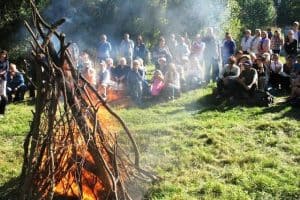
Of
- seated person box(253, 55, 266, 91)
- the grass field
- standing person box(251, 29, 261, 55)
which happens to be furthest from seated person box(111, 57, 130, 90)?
standing person box(251, 29, 261, 55)

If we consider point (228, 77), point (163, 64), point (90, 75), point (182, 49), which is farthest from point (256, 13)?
point (90, 75)

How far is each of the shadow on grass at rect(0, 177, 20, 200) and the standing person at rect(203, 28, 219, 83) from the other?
328 inches

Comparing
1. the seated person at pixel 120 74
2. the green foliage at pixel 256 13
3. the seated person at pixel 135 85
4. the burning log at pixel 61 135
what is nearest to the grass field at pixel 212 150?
the seated person at pixel 135 85

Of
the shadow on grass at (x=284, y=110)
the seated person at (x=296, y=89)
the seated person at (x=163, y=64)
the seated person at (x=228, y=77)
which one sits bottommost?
the shadow on grass at (x=284, y=110)

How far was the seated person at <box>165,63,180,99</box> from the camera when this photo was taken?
1449cm

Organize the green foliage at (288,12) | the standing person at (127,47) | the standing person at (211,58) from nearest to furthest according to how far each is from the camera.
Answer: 1. the standing person at (211,58)
2. the standing person at (127,47)
3. the green foliage at (288,12)

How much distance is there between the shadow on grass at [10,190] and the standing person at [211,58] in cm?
833

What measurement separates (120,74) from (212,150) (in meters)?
5.76

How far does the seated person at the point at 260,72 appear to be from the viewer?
1374 centimetres

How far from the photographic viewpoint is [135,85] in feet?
47.2

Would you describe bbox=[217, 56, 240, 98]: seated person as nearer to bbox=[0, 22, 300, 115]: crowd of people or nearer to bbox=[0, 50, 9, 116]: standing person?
bbox=[0, 22, 300, 115]: crowd of people

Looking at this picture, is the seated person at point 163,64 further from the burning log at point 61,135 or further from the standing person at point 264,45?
the burning log at point 61,135

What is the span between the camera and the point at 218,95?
547 inches

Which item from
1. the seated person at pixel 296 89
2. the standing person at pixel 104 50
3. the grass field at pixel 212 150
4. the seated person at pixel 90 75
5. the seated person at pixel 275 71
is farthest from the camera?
the standing person at pixel 104 50
